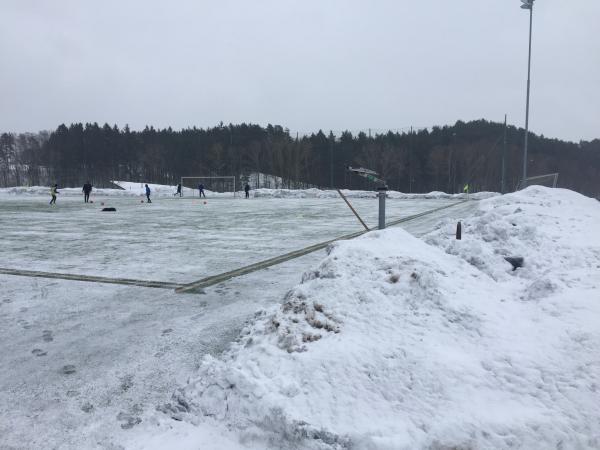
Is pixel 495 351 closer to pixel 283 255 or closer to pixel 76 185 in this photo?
pixel 283 255

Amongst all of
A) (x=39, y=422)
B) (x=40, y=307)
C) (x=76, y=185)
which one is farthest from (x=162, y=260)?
(x=76, y=185)

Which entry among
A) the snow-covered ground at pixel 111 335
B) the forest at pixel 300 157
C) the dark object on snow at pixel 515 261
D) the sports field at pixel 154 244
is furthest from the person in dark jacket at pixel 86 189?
the forest at pixel 300 157

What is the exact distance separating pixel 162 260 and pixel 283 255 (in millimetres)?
2757

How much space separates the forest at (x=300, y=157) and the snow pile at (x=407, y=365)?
2648 inches

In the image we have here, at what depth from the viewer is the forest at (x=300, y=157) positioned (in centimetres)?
7519

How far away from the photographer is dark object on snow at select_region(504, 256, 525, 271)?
6.41 meters

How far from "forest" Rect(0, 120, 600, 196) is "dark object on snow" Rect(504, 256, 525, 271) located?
6513 centimetres

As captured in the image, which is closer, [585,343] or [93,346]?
[585,343]

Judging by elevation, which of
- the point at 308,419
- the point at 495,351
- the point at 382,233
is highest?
the point at 382,233

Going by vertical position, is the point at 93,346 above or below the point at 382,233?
below

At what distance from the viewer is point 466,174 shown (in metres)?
74.1

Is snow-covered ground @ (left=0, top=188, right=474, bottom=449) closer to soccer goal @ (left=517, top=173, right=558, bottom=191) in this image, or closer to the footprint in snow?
the footprint in snow

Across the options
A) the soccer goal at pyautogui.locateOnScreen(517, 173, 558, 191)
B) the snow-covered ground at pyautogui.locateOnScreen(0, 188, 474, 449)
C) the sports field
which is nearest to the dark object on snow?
the snow-covered ground at pyautogui.locateOnScreen(0, 188, 474, 449)

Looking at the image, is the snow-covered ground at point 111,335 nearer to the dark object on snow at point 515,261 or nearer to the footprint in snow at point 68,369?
the footprint in snow at point 68,369
